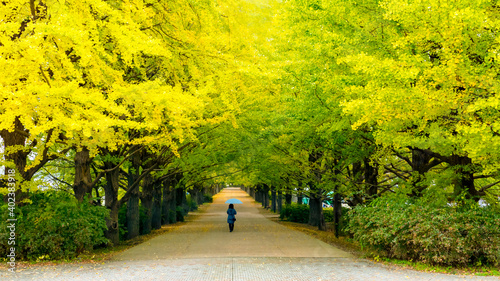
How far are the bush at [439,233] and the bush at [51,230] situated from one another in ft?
23.2

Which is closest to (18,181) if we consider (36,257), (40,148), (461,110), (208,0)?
(40,148)

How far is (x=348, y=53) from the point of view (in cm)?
1055

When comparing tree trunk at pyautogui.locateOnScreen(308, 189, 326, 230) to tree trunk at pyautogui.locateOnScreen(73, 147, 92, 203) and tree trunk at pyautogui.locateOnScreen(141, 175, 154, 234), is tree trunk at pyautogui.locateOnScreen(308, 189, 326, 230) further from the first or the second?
tree trunk at pyautogui.locateOnScreen(73, 147, 92, 203)

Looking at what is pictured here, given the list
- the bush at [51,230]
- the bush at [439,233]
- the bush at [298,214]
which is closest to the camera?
the bush at [439,233]

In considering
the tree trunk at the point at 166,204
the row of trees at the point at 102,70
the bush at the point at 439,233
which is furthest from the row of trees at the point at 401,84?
the tree trunk at the point at 166,204

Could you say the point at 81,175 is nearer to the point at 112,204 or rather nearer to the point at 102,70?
the point at 112,204

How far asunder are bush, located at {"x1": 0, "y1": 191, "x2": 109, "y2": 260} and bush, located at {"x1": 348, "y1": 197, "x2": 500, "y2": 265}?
708 cm

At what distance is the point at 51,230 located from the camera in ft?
34.1

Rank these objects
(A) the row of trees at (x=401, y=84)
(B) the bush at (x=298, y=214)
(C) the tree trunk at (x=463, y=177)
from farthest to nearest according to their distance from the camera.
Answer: (B) the bush at (x=298, y=214)
(C) the tree trunk at (x=463, y=177)
(A) the row of trees at (x=401, y=84)

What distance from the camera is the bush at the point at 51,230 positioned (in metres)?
10.3

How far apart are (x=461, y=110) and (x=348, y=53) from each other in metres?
3.08

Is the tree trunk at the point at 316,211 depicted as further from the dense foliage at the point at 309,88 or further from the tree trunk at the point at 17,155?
the tree trunk at the point at 17,155

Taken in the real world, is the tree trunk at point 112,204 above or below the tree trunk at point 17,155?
below

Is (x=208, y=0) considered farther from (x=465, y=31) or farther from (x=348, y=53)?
(x=465, y=31)
